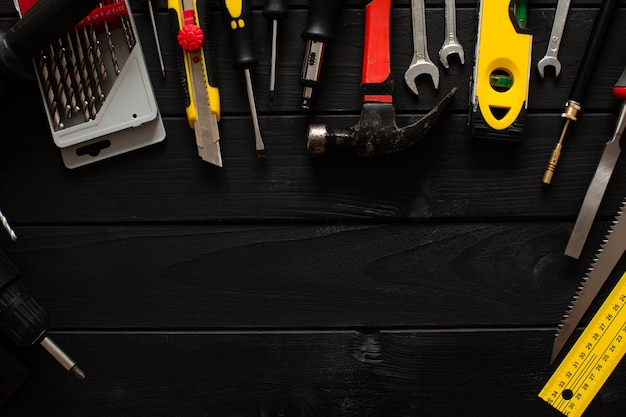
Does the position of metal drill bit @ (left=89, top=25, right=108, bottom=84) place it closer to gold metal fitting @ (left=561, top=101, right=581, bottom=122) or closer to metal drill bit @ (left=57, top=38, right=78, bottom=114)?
metal drill bit @ (left=57, top=38, right=78, bottom=114)

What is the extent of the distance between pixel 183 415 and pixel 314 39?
0.57m

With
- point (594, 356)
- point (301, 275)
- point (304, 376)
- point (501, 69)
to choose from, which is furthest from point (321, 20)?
point (594, 356)

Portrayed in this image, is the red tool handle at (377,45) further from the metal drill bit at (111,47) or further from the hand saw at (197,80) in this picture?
the metal drill bit at (111,47)

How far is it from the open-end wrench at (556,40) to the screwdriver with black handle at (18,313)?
747mm

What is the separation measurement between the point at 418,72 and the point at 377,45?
70mm

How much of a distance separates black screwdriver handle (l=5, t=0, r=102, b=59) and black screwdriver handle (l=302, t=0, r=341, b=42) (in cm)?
27

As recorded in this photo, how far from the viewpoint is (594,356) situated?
2.74 feet

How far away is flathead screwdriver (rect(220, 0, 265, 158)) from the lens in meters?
0.78

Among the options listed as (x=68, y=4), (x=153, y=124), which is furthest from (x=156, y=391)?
(x=68, y=4)

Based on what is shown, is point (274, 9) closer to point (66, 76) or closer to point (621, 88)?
point (66, 76)

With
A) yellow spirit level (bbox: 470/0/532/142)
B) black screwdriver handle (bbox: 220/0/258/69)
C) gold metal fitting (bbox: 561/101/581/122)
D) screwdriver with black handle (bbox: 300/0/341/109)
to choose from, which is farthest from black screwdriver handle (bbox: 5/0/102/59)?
gold metal fitting (bbox: 561/101/581/122)

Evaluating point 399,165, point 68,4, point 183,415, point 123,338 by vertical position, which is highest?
point 68,4

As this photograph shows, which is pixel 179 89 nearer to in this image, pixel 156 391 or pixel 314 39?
pixel 314 39

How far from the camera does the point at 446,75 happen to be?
82 cm
